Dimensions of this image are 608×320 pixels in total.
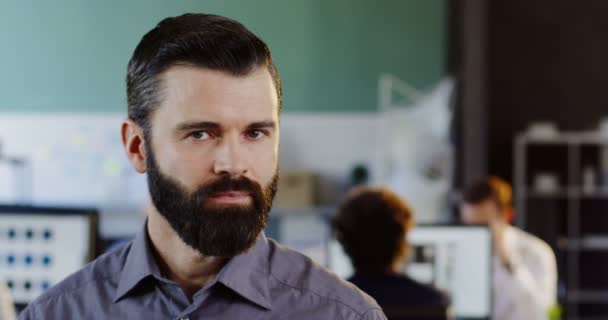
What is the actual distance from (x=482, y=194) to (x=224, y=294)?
2.87 meters

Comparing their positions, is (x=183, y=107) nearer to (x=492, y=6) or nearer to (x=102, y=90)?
(x=102, y=90)

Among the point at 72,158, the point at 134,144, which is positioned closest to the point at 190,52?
the point at 134,144

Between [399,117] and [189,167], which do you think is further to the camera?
[399,117]

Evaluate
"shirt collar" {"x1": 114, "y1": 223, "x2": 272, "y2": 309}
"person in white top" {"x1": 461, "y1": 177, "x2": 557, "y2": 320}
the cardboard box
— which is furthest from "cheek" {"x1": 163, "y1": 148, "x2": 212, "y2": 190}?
the cardboard box

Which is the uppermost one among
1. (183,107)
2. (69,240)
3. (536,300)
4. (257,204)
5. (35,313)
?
(183,107)

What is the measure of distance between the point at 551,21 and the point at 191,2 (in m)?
5.96

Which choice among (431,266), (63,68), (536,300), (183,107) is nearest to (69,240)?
(431,266)

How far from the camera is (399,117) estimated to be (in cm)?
639

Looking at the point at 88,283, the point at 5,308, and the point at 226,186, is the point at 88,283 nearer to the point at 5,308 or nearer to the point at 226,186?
the point at 226,186

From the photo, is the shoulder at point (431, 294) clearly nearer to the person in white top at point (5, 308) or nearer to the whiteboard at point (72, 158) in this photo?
the person in white top at point (5, 308)

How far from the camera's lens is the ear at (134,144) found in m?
1.18

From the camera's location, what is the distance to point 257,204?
1103 millimetres

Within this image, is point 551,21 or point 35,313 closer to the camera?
point 35,313

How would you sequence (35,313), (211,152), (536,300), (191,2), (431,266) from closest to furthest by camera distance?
1. (211,152)
2. (35,313)
3. (191,2)
4. (431,266)
5. (536,300)
